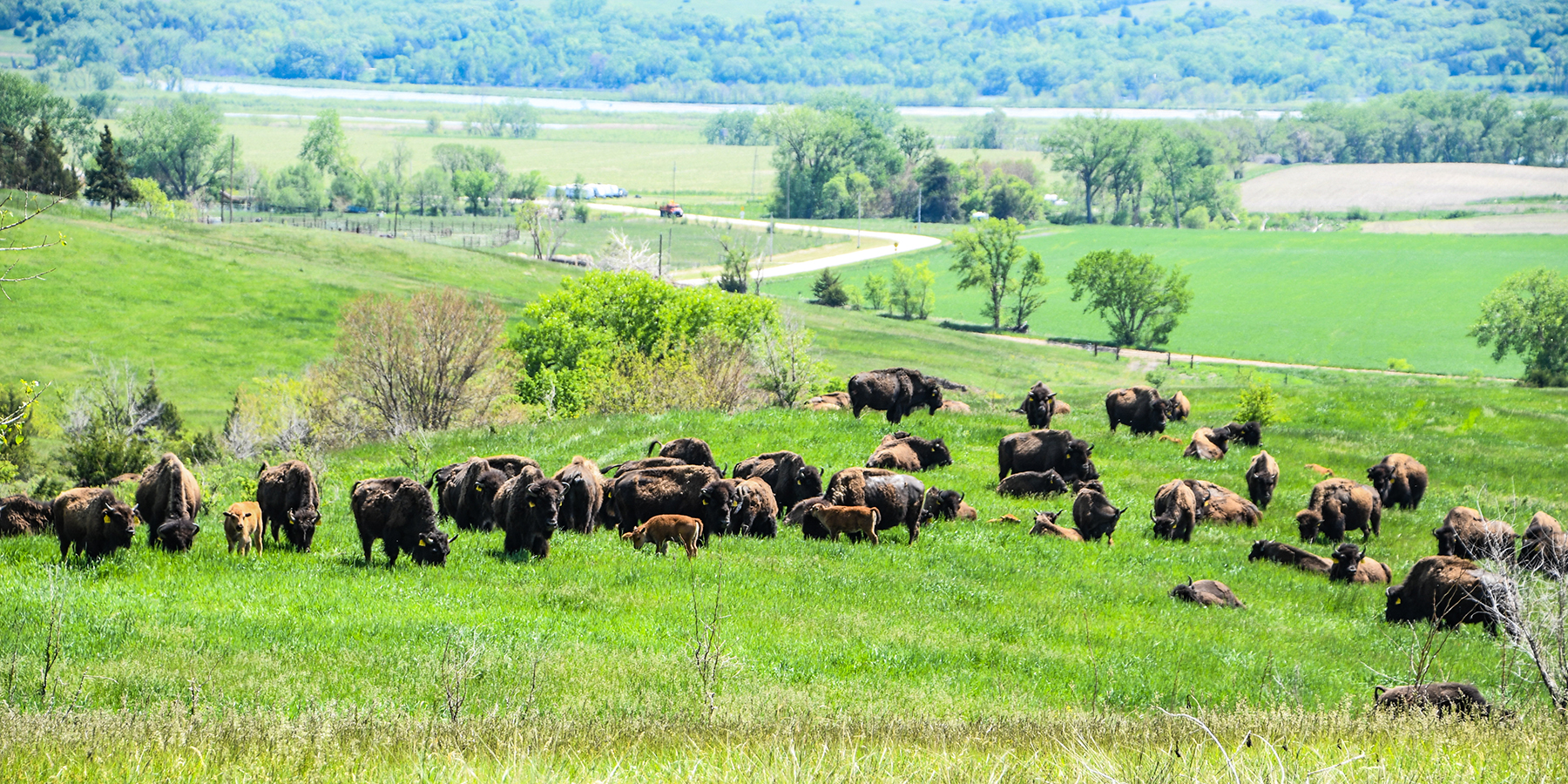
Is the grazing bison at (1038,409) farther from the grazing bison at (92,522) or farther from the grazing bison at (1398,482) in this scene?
the grazing bison at (92,522)

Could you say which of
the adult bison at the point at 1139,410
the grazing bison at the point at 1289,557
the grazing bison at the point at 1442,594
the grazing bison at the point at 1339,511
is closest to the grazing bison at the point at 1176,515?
the grazing bison at the point at 1289,557

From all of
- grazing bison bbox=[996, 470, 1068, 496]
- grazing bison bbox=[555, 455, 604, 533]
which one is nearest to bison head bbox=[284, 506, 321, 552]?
grazing bison bbox=[555, 455, 604, 533]

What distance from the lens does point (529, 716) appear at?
10.4m

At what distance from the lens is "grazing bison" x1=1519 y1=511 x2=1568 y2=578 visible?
18453 millimetres

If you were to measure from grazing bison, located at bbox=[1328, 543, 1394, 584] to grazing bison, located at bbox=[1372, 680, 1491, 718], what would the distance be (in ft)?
26.8

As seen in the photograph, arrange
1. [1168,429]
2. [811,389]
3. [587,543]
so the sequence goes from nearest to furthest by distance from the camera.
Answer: [587,543] < [1168,429] < [811,389]

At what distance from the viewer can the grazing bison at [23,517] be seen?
20.3 metres

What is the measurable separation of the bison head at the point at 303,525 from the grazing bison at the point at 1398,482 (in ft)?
74.9

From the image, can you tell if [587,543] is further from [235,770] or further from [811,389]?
[811,389]

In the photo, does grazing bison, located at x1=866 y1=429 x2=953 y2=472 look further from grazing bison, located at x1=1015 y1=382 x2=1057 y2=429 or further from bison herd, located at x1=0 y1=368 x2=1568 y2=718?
grazing bison, located at x1=1015 y1=382 x2=1057 y2=429

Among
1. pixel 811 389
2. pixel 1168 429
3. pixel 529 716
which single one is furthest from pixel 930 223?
pixel 529 716

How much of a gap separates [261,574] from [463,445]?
15.5 m

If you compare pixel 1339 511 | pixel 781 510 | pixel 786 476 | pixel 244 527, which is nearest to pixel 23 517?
pixel 244 527

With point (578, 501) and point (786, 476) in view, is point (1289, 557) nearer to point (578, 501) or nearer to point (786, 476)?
point (786, 476)
